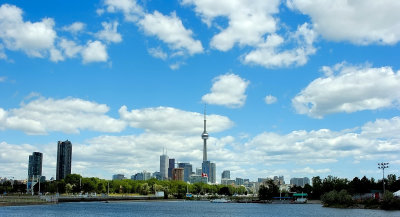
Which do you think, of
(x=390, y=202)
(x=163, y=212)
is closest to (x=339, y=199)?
(x=390, y=202)

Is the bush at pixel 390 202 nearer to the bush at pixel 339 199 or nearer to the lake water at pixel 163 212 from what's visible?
the lake water at pixel 163 212

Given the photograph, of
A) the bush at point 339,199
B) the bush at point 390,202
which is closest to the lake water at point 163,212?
the bush at point 390,202

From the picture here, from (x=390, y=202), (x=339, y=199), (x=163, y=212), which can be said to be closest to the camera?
(x=390, y=202)

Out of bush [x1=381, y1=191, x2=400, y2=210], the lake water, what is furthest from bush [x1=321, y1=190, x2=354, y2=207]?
bush [x1=381, y1=191, x2=400, y2=210]

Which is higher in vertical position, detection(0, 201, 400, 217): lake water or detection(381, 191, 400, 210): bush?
detection(381, 191, 400, 210): bush

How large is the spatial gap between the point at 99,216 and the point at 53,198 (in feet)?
238

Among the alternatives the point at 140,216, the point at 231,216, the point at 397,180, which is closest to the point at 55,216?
the point at 140,216

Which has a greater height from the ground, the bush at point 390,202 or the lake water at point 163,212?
the bush at point 390,202

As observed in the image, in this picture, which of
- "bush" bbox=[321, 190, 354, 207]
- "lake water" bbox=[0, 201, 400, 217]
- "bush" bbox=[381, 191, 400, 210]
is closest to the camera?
"lake water" bbox=[0, 201, 400, 217]

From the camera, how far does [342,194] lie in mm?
156375

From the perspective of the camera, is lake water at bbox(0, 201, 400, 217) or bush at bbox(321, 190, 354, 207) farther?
bush at bbox(321, 190, 354, 207)

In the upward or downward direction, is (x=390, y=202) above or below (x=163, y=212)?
above

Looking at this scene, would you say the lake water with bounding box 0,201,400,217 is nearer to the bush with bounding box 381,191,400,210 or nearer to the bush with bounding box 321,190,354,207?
the bush with bounding box 381,191,400,210

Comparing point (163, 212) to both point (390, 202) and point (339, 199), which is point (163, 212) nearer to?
point (339, 199)
